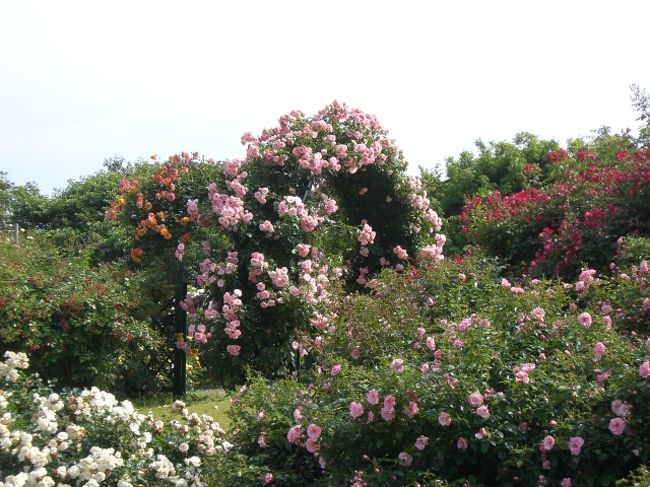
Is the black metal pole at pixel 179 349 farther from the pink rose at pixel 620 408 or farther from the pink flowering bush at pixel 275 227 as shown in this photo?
the pink rose at pixel 620 408

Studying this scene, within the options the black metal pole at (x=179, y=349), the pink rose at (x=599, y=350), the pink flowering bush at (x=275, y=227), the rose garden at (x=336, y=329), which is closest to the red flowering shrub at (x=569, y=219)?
the rose garden at (x=336, y=329)

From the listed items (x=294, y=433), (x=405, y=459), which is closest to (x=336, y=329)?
(x=294, y=433)

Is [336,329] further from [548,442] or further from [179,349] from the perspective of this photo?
[179,349]

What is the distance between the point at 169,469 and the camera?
154 inches

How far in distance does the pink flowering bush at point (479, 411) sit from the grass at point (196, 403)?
9.52 feet

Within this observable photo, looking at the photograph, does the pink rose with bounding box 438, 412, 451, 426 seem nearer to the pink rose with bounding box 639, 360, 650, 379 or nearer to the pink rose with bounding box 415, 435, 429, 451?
the pink rose with bounding box 415, 435, 429, 451

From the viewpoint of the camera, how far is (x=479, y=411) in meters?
3.09

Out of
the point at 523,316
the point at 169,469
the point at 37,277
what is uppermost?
the point at 37,277

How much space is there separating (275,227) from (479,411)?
4.06m

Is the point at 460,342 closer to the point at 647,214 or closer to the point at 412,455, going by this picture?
the point at 412,455

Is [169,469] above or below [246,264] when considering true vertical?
below

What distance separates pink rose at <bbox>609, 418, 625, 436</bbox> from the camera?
9.45ft

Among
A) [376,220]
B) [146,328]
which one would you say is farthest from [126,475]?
[376,220]

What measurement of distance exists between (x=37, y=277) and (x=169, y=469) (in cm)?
377
